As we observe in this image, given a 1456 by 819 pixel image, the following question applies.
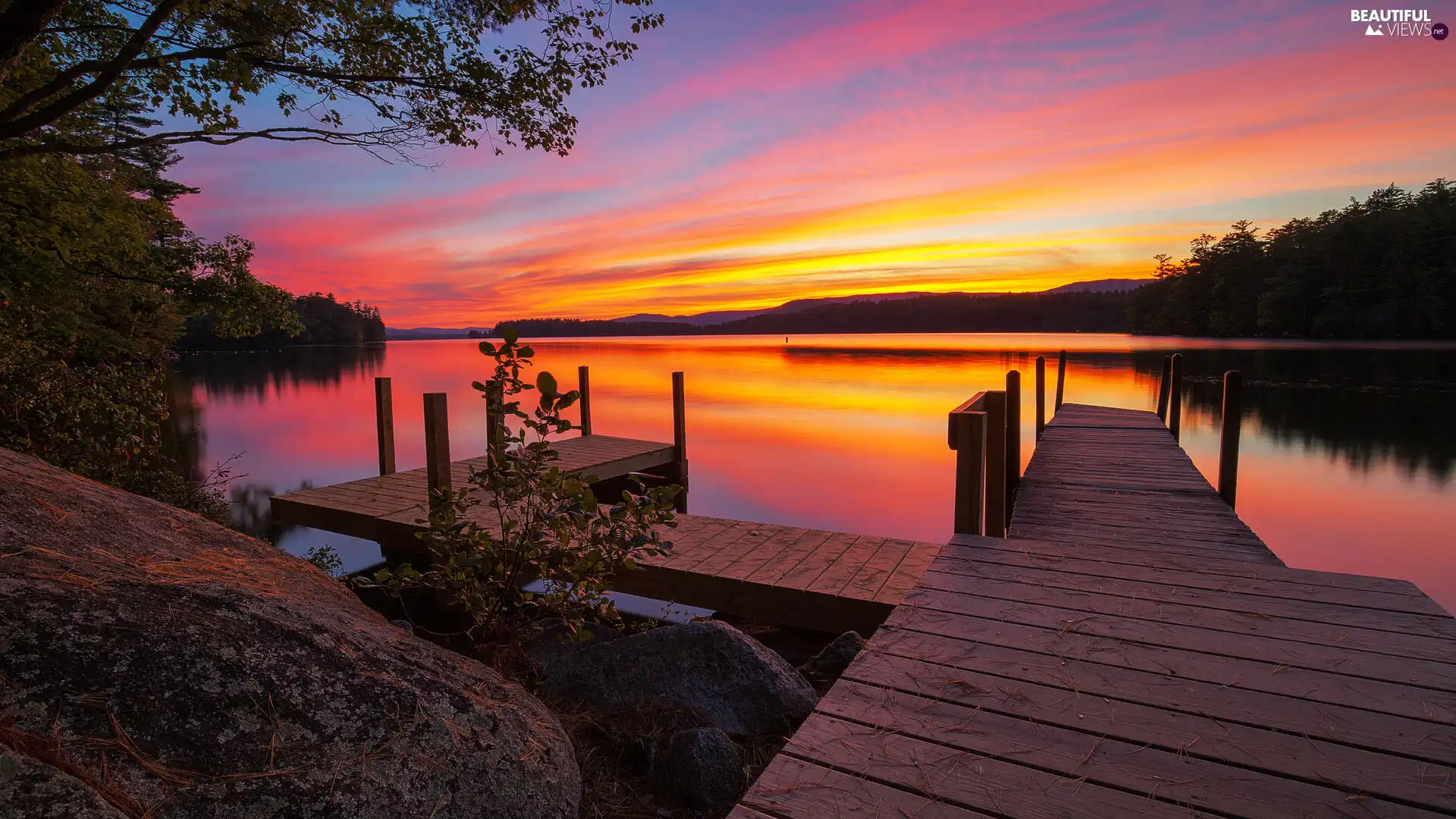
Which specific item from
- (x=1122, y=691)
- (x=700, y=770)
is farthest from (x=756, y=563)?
(x=1122, y=691)

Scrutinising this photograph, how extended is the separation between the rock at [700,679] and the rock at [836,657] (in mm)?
732

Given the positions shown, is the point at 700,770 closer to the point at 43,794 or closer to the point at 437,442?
the point at 43,794

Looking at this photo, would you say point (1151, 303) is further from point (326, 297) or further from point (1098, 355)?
point (326, 297)

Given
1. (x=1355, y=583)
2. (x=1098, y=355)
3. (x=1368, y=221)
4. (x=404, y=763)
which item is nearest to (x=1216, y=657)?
(x=1355, y=583)

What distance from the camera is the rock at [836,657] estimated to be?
5.15 meters

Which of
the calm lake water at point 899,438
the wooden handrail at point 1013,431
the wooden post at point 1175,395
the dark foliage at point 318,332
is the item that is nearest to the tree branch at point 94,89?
the calm lake water at point 899,438

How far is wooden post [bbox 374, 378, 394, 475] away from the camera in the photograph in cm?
1111

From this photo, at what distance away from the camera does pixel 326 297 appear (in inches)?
4877

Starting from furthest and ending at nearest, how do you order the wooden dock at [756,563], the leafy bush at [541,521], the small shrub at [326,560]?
the small shrub at [326,560], the wooden dock at [756,563], the leafy bush at [541,521]

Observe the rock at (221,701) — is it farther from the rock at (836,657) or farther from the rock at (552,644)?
the rock at (836,657)

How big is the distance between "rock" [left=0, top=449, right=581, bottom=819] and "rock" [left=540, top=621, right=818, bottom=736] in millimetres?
1555

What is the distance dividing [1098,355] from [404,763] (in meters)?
66.9

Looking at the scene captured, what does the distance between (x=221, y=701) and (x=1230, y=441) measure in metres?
9.14

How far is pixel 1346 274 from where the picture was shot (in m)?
57.1
